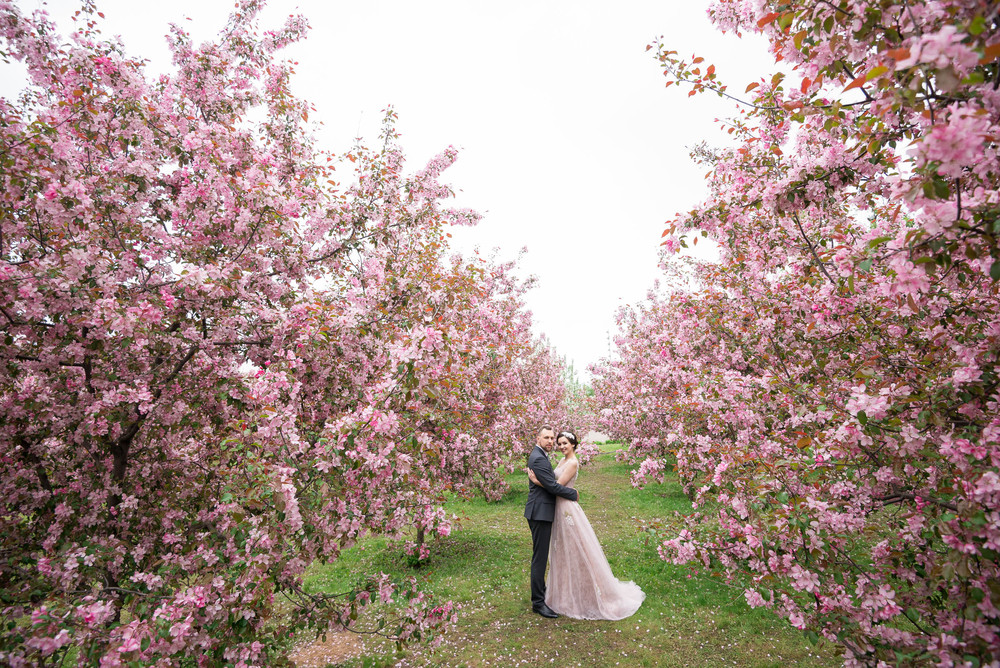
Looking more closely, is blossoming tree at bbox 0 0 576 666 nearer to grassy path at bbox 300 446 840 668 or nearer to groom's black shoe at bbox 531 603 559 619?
grassy path at bbox 300 446 840 668

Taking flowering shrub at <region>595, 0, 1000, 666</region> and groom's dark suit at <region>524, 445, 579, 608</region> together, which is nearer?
flowering shrub at <region>595, 0, 1000, 666</region>

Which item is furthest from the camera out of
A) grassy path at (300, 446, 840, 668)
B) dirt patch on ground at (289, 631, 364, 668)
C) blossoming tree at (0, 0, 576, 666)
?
dirt patch on ground at (289, 631, 364, 668)

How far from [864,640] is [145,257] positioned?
6793mm

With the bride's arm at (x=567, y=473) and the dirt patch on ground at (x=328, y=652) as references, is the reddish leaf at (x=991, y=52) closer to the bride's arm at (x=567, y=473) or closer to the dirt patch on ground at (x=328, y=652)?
the bride's arm at (x=567, y=473)

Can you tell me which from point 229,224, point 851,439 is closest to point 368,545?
point 229,224

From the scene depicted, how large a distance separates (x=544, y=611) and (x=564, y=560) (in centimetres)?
77

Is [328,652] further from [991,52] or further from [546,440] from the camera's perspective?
[991,52]

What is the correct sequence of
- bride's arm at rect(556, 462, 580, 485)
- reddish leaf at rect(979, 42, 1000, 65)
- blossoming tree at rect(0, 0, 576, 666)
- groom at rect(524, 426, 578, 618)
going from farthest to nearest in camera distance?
bride's arm at rect(556, 462, 580, 485), groom at rect(524, 426, 578, 618), blossoming tree at rect(0, 0, 576, 666), reddish leaf at rect(979, 42, 1000, 65)

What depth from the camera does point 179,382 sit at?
429 centimetres

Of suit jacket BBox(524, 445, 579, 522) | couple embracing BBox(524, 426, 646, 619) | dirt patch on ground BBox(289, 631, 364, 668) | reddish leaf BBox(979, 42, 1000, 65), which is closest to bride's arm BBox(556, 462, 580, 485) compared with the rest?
couple embracing BBox(524, 426, 646, 619)

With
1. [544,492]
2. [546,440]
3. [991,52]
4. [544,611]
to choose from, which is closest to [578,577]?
[544,611]

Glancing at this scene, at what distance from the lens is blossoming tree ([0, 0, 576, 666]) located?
10.6ft

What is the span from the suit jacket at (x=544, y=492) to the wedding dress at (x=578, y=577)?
0.76ft

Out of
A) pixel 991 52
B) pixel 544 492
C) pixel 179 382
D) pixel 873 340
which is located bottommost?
pixel 544 492
